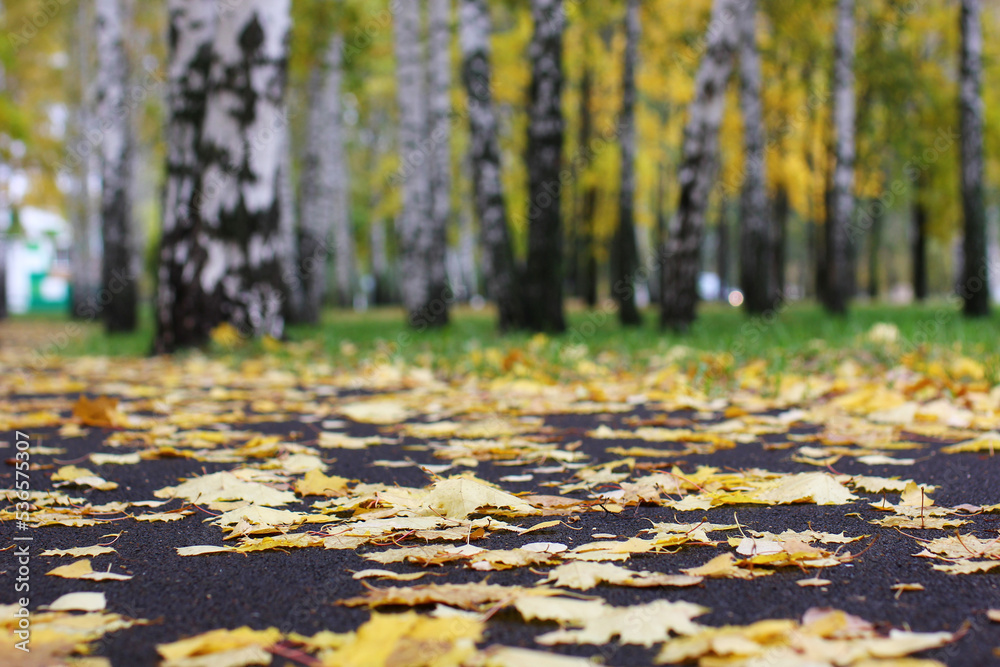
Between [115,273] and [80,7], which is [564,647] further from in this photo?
[80,7]

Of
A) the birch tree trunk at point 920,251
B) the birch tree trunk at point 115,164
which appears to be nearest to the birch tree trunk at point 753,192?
the birch tree trunk at point 920,251

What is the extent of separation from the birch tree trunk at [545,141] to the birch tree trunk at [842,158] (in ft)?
18.2

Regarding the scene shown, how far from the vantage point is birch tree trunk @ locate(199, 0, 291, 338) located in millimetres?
6938

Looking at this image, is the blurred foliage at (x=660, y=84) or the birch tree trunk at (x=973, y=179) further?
the blurred foliage at (x=660, y=84)

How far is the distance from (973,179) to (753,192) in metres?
3.47

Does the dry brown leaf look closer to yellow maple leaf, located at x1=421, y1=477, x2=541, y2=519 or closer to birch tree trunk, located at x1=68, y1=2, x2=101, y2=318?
yellow maple leaf, located at x1=421, y1=477, x2=541, y2=519

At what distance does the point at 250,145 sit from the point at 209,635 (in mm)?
6203

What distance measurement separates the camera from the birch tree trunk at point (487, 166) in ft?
29.9

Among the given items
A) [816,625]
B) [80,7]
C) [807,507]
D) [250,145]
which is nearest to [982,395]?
[807,507]

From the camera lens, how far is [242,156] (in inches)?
276

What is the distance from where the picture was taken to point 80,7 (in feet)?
60.1

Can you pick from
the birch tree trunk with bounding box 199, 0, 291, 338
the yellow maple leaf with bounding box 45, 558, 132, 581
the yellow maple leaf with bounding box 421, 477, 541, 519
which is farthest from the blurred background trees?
the yellow maple leaf with bounding box 45, 558, 132, 581

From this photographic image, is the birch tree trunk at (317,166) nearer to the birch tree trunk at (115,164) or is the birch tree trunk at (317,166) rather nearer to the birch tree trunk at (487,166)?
the birch tree trunk at (115,164)

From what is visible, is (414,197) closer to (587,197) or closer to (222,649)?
(587,197)
